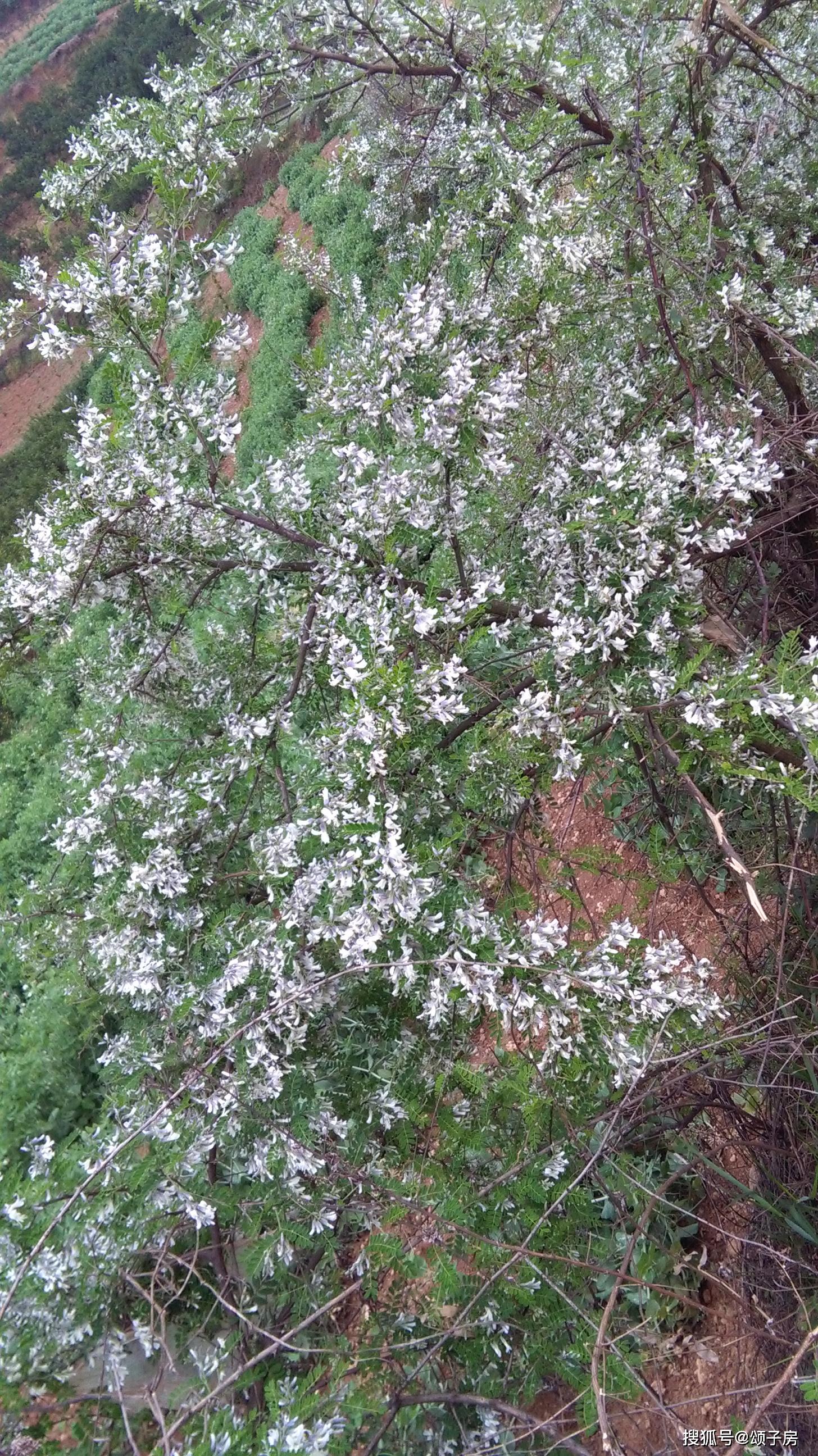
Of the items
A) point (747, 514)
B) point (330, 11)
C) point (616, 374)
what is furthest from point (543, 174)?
point (747, 514)

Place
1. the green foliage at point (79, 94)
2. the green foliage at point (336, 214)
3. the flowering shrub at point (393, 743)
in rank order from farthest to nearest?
1. the green foliage at point (79, 94)
2. the green foliage at point (336, 214)
3. the flowering shrub at point (393, 743)

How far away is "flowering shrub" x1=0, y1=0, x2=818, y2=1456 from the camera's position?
81.8 inches

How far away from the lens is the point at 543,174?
322cm

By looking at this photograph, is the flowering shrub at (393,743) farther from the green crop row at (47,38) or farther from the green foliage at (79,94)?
the green crop row at (47,38)

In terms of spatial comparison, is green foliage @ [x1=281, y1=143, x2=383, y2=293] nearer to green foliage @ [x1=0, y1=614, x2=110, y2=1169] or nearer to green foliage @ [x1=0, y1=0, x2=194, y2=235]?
green foliage @ [x1=0, y1=614, x2=110, y2=1169]

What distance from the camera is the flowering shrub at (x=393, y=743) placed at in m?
2.08

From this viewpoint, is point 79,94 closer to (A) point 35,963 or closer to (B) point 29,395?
(B) point 29,395

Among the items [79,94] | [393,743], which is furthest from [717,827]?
[79,94]

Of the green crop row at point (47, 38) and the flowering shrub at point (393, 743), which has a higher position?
the green crop row at point (47, 38)

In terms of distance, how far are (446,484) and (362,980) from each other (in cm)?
152

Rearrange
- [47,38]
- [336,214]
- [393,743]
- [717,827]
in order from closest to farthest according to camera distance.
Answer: [717,827] → [393,743] → [336,214] → [47,38]

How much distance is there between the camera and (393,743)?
6.75ft

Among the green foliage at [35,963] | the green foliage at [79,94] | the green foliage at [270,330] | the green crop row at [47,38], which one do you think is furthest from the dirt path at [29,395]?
the green crop row at [47,38]

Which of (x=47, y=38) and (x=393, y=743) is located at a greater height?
(x=47, y=38)
